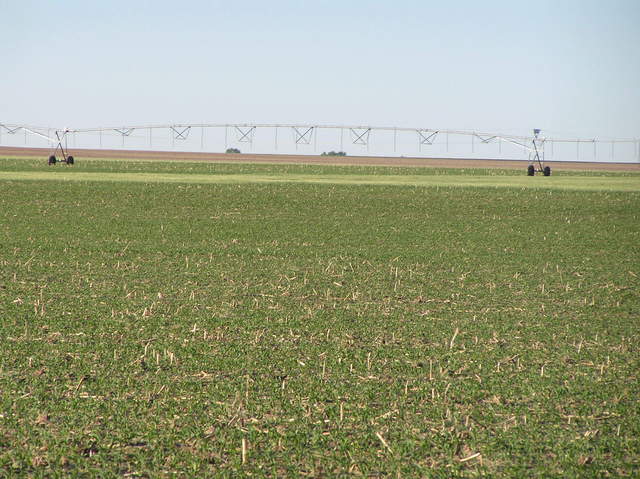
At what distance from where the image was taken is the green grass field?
6.86 metres

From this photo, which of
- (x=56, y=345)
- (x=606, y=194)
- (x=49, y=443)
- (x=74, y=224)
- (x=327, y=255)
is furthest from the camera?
(x=606, y=194)

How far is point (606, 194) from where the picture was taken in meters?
45.0

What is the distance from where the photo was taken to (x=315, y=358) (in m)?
9.67

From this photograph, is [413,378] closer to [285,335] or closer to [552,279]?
[285,335]

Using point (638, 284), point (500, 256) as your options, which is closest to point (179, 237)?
point (500, 256)

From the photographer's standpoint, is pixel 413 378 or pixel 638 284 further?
pixel 638 284

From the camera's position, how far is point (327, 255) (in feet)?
62.6

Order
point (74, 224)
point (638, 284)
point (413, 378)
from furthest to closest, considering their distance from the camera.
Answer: point (74, 224) → point (638, 284) → point (413, 378)

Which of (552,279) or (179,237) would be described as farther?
(179,237)

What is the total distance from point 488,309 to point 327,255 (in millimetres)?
6684

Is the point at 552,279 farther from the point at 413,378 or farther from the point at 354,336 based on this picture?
the point at 413,378

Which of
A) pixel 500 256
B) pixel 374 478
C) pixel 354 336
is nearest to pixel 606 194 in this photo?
pixel 500 256

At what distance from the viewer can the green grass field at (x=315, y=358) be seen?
6859 millimetres

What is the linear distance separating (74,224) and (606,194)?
3034cm
